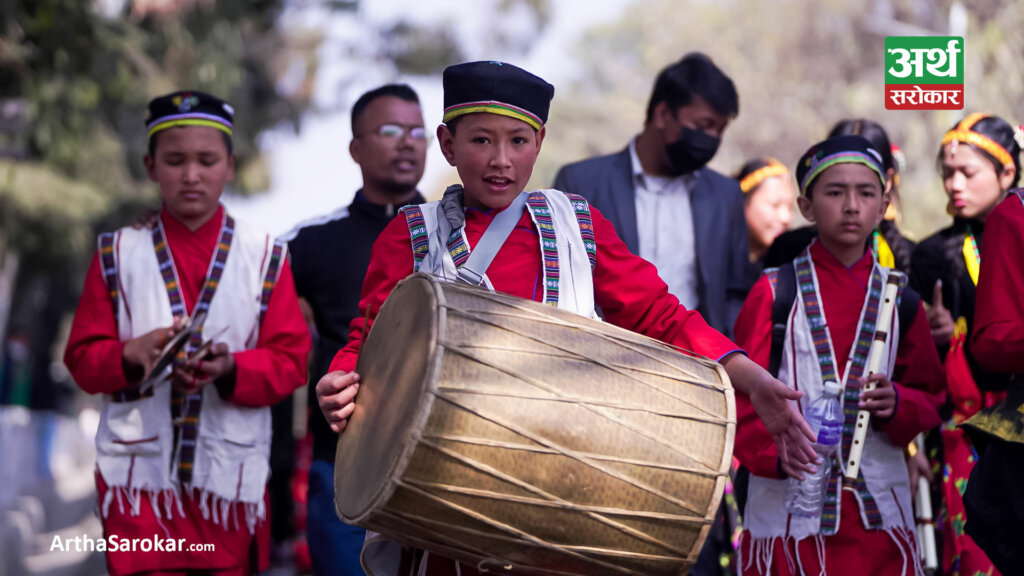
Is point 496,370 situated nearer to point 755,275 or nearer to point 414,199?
point 414,199

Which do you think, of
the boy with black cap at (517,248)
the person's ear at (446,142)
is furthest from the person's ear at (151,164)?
the person's ear at (446,142)

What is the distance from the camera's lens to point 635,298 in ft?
11.1

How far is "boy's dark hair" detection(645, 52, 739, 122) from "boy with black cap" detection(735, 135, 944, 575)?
110 cm

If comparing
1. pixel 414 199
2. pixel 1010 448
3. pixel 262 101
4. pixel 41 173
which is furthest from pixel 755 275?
pixel 262 101

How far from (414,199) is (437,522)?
2935mm

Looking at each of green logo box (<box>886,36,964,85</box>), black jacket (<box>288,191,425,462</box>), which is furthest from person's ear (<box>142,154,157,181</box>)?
green logo box (<box>886,36,964,85</box>)

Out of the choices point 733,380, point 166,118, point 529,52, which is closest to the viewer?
point 733,380

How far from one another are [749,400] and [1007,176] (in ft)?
6.89

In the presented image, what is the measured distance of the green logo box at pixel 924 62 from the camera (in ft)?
18.7

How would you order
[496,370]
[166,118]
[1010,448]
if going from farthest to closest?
[166,118]
[1010,448]
[496,370]

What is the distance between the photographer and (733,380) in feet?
10.6

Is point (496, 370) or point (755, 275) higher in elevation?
point (755, 275)

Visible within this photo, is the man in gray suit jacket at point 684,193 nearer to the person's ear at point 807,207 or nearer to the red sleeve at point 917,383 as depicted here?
the person's ear at point 807,207

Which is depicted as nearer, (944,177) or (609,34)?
(944,177)
